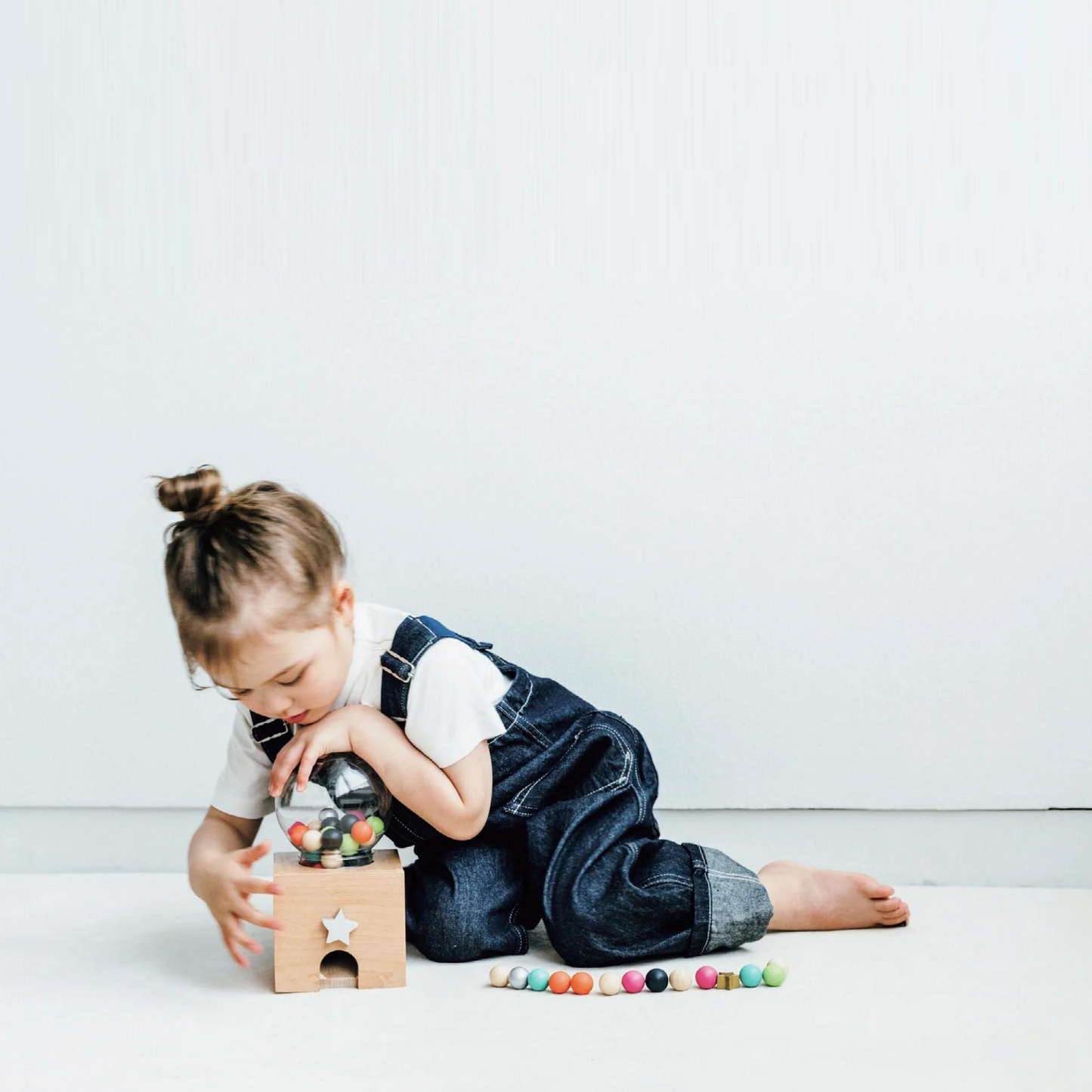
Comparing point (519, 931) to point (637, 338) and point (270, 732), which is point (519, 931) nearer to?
point (270, 732)

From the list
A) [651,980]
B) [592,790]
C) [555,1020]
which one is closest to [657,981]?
[651,980]

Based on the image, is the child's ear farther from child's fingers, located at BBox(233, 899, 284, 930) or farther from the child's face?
child's fingers, located at BBox(233, 899, 284, 930)

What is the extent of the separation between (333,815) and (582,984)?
26cm

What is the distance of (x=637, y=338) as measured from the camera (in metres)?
1.43

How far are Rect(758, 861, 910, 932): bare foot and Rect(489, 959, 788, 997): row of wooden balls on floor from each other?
0.15 metres

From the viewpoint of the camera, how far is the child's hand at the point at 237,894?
1.01 m

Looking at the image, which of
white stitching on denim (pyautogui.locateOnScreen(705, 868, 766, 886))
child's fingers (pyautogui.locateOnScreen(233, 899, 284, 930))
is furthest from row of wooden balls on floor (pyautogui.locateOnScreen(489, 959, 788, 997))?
child's fingers (pyautogui.locateOnScreen(233, 899, 284, 930))

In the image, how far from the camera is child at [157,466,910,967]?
104 centimetres

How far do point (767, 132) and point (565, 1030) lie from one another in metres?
1.01

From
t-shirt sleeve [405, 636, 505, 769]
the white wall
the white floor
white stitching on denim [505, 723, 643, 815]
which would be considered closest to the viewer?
the white floor

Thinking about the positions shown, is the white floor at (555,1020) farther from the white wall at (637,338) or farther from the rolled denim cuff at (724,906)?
the white wall at (637,338)

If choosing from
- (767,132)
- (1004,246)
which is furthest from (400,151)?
(1004,246)

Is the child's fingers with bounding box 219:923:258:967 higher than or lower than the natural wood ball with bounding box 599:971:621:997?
higher

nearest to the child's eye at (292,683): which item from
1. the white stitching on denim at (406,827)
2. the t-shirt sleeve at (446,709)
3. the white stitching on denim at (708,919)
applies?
the t-shirt sleeve at (446,709)
